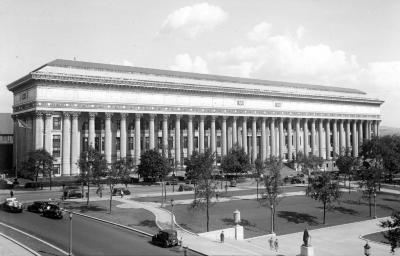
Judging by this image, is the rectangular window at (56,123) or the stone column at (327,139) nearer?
the rectangular window at (56,123)

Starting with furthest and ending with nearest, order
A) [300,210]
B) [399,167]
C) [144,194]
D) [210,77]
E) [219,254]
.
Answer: [210,77] → [399,167] → [144,194] → [300,210] → [219,254]

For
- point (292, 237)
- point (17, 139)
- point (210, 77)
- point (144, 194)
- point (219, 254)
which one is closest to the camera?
point (219, 254)

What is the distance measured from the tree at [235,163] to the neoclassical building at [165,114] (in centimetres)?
1243

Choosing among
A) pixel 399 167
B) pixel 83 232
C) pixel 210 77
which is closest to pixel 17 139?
pixel 210 77

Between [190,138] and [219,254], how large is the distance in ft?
223

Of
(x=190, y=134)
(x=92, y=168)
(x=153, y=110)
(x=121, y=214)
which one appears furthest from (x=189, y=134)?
(x=121, y=214)

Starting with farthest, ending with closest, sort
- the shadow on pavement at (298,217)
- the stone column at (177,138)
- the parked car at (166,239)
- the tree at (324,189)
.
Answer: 1. the stone column at (177,138)
2. the tree at (324,189)
3. the shadow on pavement at (298,217)
4. the parked car at (166,239)

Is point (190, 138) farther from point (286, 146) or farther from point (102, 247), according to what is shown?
point (102, 247)

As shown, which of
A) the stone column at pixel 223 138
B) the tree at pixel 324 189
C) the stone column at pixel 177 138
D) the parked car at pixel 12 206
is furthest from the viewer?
the stone column at pixel 223 138

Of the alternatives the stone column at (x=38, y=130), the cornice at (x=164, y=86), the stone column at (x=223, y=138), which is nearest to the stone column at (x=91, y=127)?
the cornice at (x=164, y=86)

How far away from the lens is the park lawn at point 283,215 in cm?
4588

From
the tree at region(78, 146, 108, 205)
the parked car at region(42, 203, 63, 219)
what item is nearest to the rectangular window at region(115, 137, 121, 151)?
the tree at region(78, 146, 108, 205)

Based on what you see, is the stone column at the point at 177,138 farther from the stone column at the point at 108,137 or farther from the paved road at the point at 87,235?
the paved road at the point at 87,235

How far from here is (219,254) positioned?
32688 millimetres
